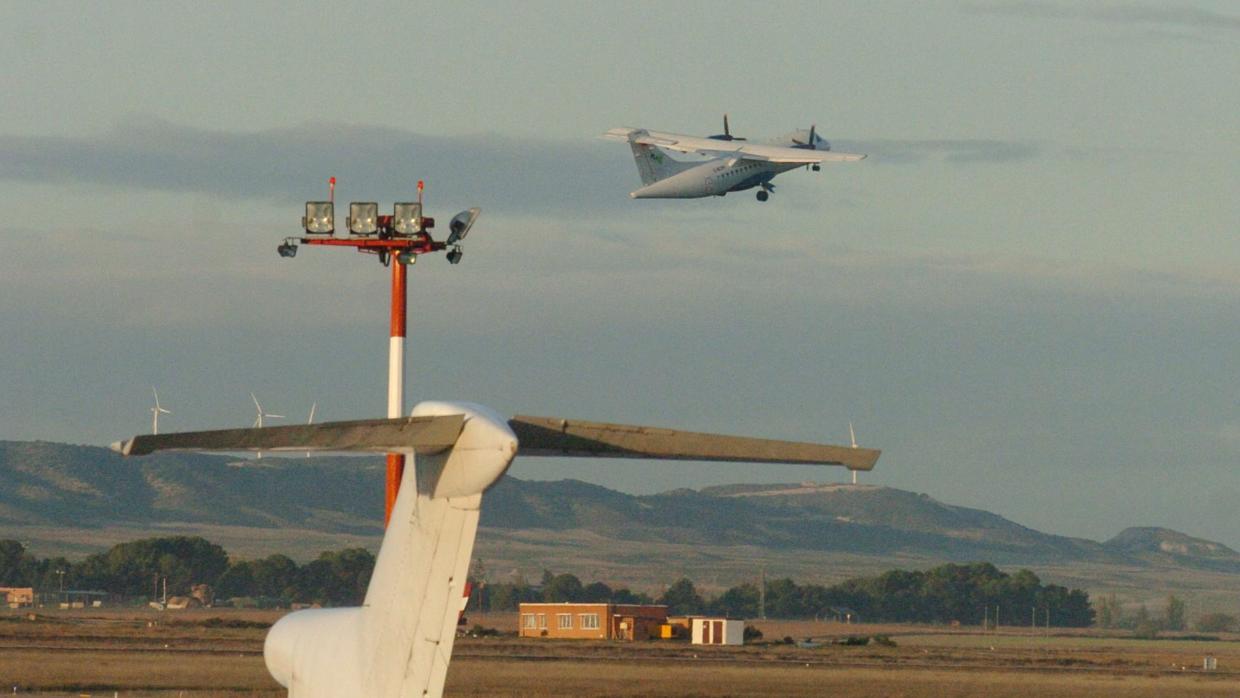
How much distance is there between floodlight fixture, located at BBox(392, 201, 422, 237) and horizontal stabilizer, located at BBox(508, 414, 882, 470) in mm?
35673

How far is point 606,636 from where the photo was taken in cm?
14712

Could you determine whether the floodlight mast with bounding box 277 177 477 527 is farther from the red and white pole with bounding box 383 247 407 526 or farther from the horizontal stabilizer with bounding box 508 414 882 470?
the horizontal stabilizer with bounding box 508 414 882 470

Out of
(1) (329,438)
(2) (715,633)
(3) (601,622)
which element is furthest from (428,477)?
(3) (601,622)

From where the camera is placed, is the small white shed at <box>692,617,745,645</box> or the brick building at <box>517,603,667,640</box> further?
the brick building at <box>517,603,667,640</box>

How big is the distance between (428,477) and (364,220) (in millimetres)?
36103

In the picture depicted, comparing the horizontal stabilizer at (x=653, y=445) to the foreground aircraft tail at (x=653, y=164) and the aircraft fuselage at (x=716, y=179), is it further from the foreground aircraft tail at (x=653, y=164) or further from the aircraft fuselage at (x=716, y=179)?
the foreground aircraft tail at (x=653, y=164)

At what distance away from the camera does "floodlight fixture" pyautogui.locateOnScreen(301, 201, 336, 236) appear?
56219 mm

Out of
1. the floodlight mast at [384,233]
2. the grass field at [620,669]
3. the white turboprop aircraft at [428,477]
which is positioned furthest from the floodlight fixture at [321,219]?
the white turboprop aircraft at [428,477]

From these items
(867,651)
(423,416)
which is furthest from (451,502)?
(867,651)

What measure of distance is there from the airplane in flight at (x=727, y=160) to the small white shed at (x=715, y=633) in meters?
37.3

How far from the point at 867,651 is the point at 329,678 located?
121793 millimetres

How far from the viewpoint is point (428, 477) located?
19.7 meters

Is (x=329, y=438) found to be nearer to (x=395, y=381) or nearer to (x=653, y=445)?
A: (x=653, y=445)

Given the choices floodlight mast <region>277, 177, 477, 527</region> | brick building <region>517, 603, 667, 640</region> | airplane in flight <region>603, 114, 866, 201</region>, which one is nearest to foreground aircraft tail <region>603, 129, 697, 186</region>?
airplane in flight <region>603, 114, 866, 201</region>
